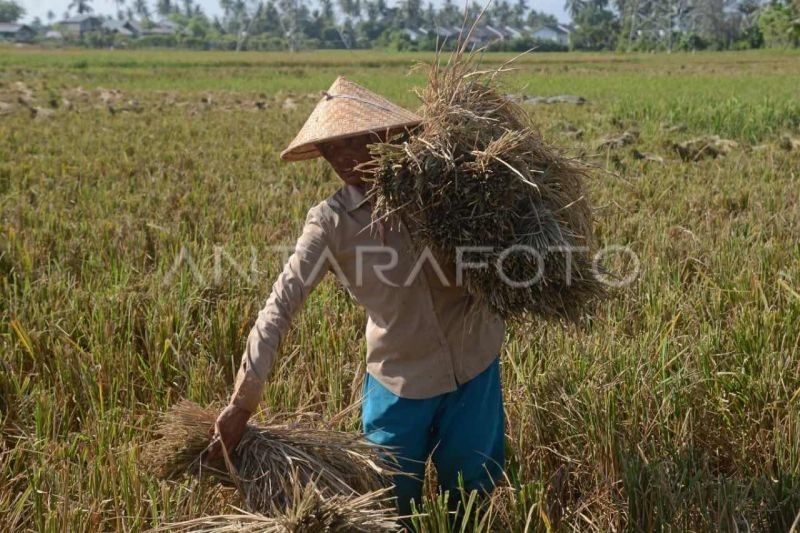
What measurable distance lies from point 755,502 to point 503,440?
65 centimetres

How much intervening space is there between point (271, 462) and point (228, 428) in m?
0.13

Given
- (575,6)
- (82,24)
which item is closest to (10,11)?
(82,24)

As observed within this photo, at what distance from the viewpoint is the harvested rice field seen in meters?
1.91

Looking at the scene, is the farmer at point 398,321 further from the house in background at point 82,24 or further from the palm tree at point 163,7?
the palm tree at point 163,7

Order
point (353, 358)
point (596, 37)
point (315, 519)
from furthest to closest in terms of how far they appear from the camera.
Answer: point (596, 37) < point (353, 358) < point (315, 519)

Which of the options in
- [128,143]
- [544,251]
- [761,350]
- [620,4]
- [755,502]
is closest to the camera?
[544,251]

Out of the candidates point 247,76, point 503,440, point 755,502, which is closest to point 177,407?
point 503,440

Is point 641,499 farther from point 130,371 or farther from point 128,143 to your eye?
point 128,143

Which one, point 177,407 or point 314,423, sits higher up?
point 177,407

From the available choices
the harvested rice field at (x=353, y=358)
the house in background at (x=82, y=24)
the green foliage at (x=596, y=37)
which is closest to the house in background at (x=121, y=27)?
the house in background at (x=82, y=24)

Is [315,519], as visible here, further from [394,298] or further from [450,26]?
[450,26]

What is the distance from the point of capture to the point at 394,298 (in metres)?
2.00

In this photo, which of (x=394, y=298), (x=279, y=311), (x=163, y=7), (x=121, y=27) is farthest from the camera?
(x=163, y=7)

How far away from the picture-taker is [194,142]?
9.12 meters
